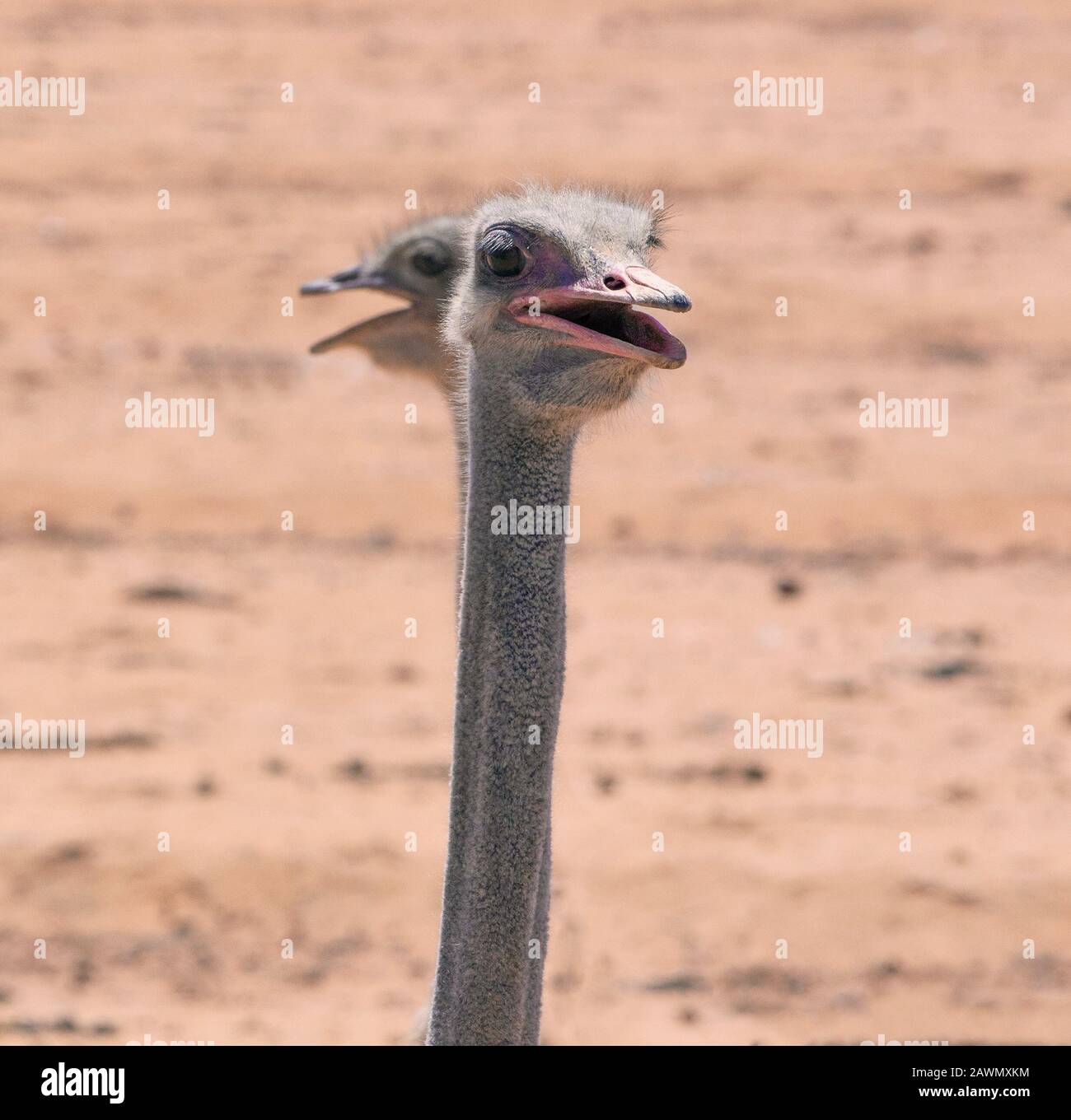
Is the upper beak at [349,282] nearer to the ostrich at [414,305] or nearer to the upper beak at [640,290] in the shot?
the ostrich at [414,305]

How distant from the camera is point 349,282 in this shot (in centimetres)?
638

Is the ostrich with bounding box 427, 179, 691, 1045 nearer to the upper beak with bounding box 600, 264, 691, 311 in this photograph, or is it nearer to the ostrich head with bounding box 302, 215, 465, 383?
the upper beak with bounding box 600, 264, 691, 311

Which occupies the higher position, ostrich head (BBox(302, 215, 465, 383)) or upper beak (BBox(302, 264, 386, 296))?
upper beak (BBox(302, 264, 386, 296))

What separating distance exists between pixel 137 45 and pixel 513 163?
439 cm

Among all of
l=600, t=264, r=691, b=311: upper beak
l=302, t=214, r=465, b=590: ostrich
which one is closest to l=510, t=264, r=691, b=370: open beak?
l=600, t=264, r=691, b=311: upper beak

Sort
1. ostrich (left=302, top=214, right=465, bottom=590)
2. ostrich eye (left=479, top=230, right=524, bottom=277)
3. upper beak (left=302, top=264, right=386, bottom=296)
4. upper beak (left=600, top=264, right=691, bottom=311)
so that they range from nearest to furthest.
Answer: upper beak (left=600, top=264, right=691, bottom=311) → ostrich eye (left=479, top=230, right=524, bottom=277) → ostrich (left=302, top=214, right=465, bottom=590) → upper beak (left=302, top=264, right=386, bottom=296)

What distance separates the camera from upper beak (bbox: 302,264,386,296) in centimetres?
616

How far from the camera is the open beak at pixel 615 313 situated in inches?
139

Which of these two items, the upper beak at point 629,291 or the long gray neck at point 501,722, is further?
the long gray neck at point 501,722

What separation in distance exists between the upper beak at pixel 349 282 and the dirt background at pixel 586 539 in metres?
1.89

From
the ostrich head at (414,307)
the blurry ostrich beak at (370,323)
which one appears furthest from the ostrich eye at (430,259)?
the blurry ostrich beak at (370,323)

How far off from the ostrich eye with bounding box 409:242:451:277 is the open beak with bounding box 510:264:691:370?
6.98ft

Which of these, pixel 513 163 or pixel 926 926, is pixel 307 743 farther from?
pixel 513 163
